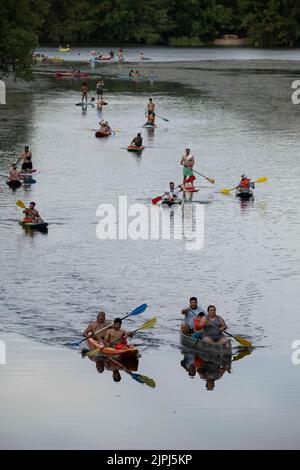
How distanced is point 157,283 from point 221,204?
15.8 meters

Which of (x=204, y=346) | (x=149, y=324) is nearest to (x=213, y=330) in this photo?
(x=204, y=346)

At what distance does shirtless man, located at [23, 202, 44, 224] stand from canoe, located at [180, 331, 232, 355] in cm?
1741

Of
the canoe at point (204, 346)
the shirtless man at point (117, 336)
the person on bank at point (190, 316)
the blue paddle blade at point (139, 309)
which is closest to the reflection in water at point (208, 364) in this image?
the canoe at point (204, 346)

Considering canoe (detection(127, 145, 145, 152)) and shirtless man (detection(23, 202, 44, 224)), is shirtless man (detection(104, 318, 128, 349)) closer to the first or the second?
shirtless man (detection(23, 202, 44, 224))

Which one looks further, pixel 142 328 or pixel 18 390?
pixel 142 328

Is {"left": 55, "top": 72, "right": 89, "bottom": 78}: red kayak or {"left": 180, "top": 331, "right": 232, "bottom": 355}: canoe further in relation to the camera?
{"left": 55, "top": 72, "right": 89, "bottom": 78}: red kayak

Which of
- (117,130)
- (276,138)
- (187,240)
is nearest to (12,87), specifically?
(117,130)

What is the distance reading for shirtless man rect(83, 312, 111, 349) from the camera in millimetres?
39206

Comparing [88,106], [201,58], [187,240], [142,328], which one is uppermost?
[201,58]

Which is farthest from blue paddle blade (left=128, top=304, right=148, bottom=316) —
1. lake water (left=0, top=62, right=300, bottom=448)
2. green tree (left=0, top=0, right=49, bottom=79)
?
green tree (left=0, top=0, right=49, bottom=79)

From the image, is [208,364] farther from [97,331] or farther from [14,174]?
[14,174]

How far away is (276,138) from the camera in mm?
87250

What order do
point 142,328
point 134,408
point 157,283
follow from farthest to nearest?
point 157,283 → point 142,328 → point 134,408
